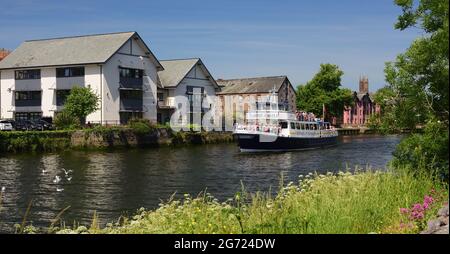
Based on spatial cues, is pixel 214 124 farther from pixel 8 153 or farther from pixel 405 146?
pixel 405 146

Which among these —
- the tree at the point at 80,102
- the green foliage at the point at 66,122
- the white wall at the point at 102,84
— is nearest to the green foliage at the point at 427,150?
the green foliage at the point at 66,122

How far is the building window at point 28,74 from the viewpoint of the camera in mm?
65312

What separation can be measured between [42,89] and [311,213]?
5938 centimetres

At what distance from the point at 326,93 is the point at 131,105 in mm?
45914

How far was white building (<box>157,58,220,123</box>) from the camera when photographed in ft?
246

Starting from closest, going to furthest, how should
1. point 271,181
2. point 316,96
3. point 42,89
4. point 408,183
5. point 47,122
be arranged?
point 408,183 → point 271,181 → point 47,122 → point 42,89 → point 316,96

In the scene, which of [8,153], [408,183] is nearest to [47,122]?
[8,153]

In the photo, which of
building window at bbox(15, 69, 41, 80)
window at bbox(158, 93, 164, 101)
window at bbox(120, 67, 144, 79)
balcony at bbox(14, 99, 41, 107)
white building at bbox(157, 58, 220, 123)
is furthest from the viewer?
window at bbox(158, 93, 164, 101)

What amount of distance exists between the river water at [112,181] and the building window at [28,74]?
77.1ft

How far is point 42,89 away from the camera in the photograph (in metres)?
64.6

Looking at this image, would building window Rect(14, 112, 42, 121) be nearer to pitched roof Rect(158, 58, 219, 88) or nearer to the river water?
pitched roof Rect(158, 58, 219, 88)

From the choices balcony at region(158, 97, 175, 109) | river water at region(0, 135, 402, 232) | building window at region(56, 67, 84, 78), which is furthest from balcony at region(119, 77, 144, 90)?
river water at region(0, 135, 402, 232)

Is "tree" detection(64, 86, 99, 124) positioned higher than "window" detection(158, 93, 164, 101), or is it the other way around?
"window" detection(158, 93, 164, 101)

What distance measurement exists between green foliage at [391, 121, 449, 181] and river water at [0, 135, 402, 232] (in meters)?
1.45
